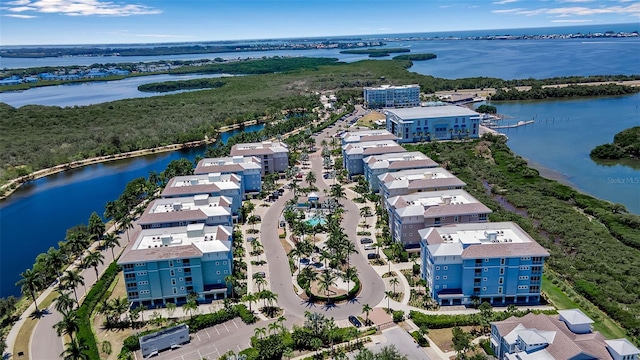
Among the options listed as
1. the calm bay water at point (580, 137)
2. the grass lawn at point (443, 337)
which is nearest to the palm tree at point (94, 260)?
the grass lawn at point (443, 337)

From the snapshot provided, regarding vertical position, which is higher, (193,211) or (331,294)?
(193,211)

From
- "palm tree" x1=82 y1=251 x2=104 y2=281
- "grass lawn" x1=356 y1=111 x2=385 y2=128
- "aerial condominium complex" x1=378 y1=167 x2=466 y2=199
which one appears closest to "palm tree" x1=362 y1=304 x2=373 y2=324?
"aerial condominium complex" x1=378 y1=167 x2=466 y2=199

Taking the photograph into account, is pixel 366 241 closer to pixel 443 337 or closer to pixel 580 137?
pixel 443 337

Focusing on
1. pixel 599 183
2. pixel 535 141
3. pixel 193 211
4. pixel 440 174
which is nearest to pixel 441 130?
pixel 535 141

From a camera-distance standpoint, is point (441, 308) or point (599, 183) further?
point (599, 183)

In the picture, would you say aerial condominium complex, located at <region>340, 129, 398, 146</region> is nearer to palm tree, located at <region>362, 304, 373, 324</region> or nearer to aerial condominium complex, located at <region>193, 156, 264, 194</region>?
aerial condominium complex, located at <region>193, 156, 264, 194</region>

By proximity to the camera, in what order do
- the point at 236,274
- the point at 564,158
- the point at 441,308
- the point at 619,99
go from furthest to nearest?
the point at 619,99
the point at 564,158
the point at 236,274
the point at 441,308

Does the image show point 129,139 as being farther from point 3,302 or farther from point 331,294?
point 331,294

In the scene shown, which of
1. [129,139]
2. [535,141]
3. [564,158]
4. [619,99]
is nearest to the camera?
[564,158]
